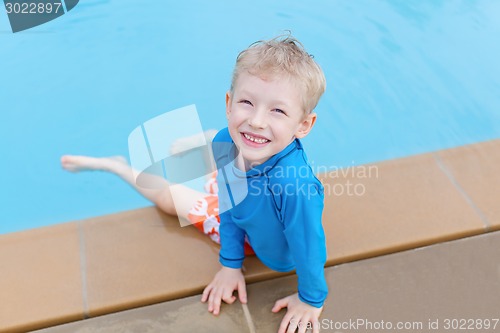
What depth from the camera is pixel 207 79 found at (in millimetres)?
2738

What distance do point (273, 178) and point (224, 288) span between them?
0.45m

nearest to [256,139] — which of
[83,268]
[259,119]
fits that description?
[259,119]

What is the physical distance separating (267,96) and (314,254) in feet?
1.42

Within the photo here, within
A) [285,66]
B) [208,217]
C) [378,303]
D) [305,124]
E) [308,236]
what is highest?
[285,66]

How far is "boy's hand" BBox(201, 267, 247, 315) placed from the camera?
160 centimetres

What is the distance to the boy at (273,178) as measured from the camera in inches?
49.5

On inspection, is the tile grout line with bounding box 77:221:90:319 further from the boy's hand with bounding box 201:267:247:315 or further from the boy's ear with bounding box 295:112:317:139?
the boy's ear with bounding box 295:112:317:139

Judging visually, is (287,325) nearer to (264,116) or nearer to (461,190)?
(264,116)

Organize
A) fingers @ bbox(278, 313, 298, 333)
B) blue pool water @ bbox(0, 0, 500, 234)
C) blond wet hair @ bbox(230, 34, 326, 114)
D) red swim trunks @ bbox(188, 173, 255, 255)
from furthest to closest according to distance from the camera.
Answer: blue pool water @ bbox(0, 0, 500, 234) → red swim trunks @ bbox(188, 173, 255, 255) → fingers @ bbox(278, 313, 298, 333) → blond wet hair @ bbox(230, 34, 326, 114)

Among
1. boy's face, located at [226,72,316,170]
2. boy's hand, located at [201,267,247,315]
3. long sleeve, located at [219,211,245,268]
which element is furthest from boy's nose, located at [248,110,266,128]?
boy's hand, located at [201,267,247,315]

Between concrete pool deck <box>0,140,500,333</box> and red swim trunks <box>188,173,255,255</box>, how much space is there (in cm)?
3

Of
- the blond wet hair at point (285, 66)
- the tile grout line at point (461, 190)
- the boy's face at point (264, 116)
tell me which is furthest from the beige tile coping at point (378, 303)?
the blond wet hair at point (285, 66)

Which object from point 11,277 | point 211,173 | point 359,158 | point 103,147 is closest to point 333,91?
point 359,158

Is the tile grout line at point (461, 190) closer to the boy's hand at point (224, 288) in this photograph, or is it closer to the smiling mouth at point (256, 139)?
the boy's hand at point (224, 288)
